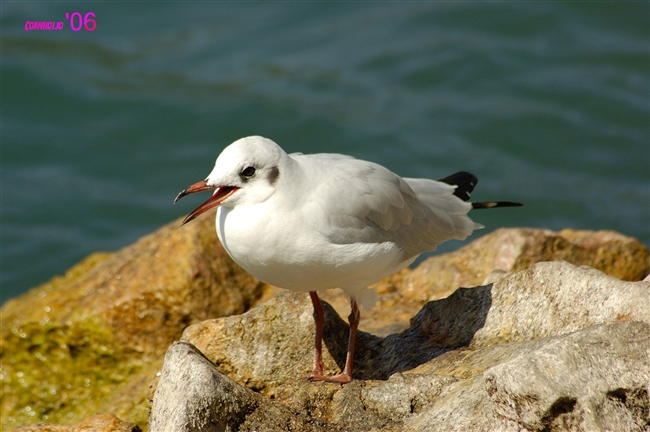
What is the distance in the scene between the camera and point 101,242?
39.3 feet

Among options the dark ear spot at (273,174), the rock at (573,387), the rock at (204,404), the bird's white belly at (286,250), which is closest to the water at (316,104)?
the bird's white belly at (286,250)

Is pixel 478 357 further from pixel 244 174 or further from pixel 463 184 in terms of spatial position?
pixel 463 184

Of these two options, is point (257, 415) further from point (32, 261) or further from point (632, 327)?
point (32, 261)

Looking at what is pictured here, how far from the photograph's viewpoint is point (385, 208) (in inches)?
209

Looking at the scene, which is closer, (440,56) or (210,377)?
(210,377)

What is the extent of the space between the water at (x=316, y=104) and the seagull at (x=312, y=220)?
6011 mm

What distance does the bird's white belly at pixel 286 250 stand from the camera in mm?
4613

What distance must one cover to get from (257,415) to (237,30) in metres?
12.8

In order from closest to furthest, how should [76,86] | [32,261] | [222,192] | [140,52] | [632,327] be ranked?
[632,327]
[222,192]
[32,261]
[76,86]
[140,52]

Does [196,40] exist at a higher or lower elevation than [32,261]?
higher

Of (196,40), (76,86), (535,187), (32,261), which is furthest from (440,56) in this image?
(32,261)

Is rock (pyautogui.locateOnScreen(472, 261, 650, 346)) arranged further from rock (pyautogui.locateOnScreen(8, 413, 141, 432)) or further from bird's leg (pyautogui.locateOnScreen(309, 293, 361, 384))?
rock (pyautogui.locateOnScreen(8, 413, 141, 432))

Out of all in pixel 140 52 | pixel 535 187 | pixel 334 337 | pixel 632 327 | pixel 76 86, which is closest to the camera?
pixel 632 327

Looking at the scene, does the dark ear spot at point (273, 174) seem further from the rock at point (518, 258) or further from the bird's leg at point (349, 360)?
the rock at point (518, 258)
